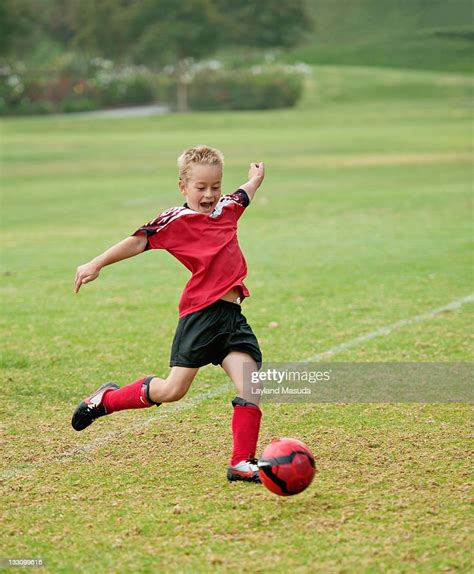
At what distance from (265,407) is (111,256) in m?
1.63

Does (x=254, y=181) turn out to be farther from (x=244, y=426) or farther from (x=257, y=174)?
(x=244, y=426)

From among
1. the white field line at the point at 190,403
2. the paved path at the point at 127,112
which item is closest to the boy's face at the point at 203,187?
the white field line at the point at 190,403

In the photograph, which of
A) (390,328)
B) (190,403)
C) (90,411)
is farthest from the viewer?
(390,328)

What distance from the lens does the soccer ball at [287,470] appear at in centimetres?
457

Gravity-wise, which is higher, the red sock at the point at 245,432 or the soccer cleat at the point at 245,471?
the red sock at the point at 245,432

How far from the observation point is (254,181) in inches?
229

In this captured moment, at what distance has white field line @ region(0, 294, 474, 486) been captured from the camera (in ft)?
17.3

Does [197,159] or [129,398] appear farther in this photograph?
[129,398]

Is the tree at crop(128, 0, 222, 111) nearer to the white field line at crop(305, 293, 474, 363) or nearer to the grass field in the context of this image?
the grass field

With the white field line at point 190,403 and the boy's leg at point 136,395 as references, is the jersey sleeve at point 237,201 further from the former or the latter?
the white field line at point 190,403

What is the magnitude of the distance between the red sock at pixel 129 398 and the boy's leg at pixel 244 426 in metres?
0.57

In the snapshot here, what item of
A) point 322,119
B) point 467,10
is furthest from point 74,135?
point 467,10

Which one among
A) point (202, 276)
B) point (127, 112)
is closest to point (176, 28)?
point (127, 112)

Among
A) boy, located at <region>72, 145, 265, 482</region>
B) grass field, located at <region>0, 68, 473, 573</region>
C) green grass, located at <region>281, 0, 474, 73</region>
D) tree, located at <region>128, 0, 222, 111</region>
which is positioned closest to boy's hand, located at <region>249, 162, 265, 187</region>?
boy, located at <region>72, 145, 265, 482</region>
